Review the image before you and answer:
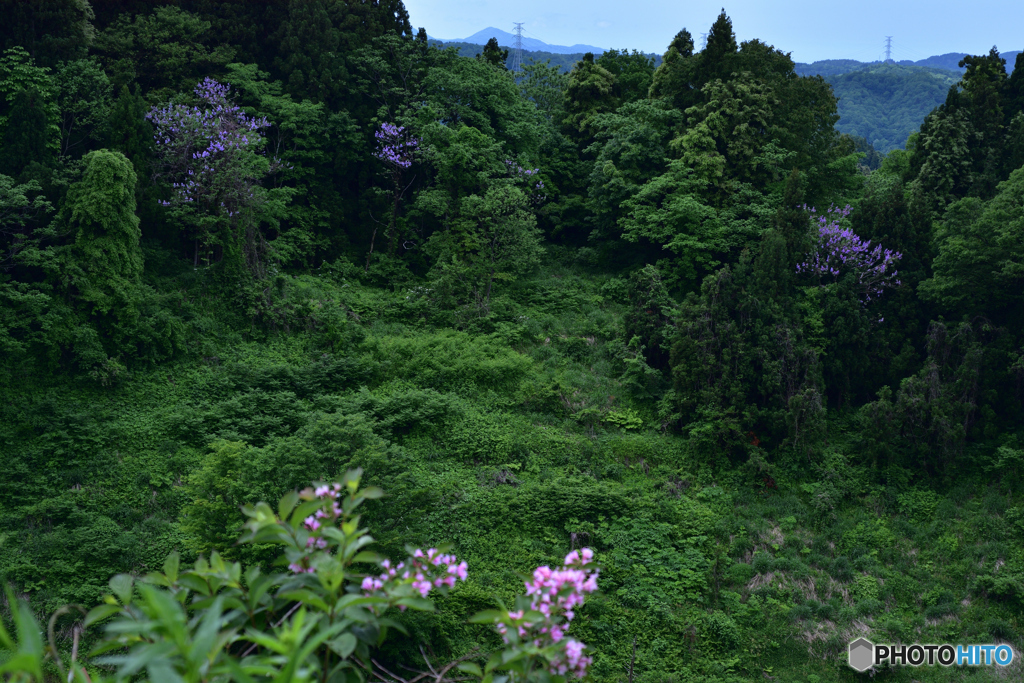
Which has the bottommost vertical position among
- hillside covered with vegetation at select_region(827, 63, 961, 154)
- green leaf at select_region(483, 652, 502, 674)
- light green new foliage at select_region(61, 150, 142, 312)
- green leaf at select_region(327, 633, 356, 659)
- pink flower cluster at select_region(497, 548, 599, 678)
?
green leaf at select_region(483, 652, 502, 674)

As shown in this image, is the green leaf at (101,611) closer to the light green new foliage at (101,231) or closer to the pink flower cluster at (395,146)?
the light green new foliage at (101,231)

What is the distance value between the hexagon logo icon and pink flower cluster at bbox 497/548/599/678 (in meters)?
5.62

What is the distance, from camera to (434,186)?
18.1 m

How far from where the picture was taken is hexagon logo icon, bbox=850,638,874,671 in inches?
278

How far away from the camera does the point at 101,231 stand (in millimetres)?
11734

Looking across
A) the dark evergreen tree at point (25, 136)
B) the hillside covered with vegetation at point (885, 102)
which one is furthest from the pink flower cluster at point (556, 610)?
the hillside covered with vegetation at point (885, 102)

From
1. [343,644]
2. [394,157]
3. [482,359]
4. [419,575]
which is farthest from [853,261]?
[343,644]

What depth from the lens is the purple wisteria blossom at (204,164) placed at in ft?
45.3

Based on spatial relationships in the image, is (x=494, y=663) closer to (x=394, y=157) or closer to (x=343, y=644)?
(x=343, y=644)

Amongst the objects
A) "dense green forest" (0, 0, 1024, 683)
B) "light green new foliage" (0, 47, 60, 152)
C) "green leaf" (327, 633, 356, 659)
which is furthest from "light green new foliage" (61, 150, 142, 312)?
"green leaf" (327, 633, 356, 659)

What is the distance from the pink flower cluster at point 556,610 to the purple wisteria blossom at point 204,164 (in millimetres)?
12722

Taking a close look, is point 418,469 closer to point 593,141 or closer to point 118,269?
point 118,269

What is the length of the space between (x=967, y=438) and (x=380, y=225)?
14.2m

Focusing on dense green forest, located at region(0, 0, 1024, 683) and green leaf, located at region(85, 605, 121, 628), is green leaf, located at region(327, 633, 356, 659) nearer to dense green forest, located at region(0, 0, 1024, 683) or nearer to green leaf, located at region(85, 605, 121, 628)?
dense green forest, located at region(0, 0, 1024, 683)
